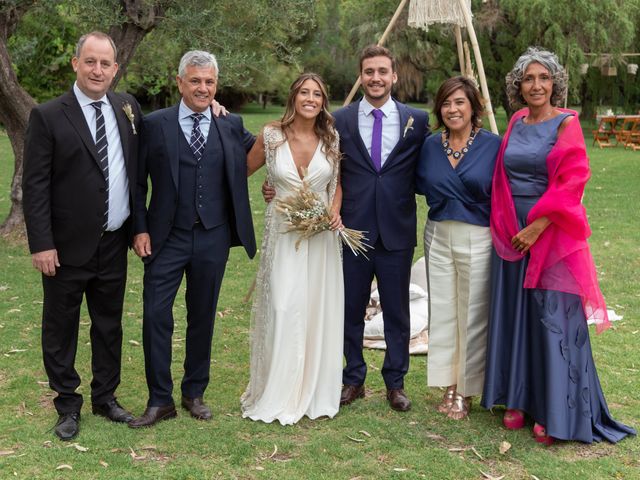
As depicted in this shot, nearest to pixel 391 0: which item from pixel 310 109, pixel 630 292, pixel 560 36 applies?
pixel 560 36

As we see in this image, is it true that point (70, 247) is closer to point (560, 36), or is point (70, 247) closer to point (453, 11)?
point (453, 11)

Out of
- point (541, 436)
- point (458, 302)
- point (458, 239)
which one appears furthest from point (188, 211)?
point (541, 436)

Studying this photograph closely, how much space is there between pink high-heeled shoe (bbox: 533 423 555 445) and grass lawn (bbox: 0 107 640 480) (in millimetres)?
42

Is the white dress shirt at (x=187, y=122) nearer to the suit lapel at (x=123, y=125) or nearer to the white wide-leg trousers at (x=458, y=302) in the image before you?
the suit lapel at (x=123, y=125)

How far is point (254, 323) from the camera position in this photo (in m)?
5.02

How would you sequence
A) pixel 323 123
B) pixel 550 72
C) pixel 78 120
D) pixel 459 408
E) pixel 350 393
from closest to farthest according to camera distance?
pixel 78 120 → pixel 550 72 → pixel 323 123 → pixel 459 408 → pixel 350 393

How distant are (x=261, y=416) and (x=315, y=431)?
1.19 feet

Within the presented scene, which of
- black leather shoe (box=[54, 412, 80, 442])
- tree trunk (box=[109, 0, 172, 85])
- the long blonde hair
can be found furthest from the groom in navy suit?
tree trunk (box=[109, 0, 172, 85])

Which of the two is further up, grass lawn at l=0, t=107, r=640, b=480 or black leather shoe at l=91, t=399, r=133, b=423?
black leather shoe at l=91, t=399, r=133, b=423

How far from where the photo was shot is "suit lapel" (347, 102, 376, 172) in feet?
15.8

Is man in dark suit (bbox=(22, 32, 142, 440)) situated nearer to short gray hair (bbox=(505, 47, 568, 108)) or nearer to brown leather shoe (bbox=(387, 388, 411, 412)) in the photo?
brown leather shoe (bbox=(387, 388, 411, 412))

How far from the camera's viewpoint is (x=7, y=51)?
952 cm

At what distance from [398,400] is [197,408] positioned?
4.27 feet

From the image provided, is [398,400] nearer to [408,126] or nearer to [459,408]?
[459,408]
